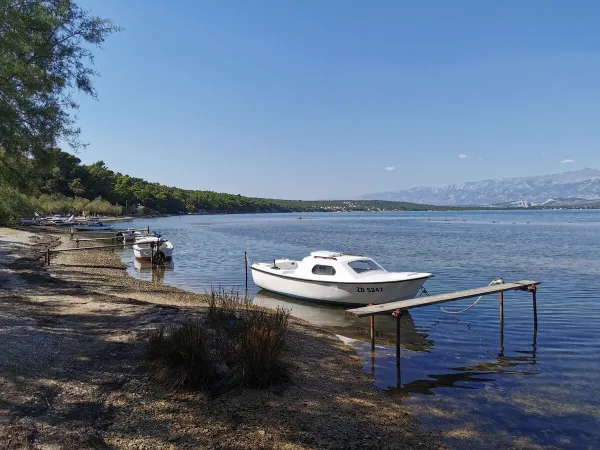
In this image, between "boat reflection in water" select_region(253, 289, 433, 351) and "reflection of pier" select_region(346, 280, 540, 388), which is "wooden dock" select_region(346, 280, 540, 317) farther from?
"boat reflection in water" select_region(253, 289, 433, 351)

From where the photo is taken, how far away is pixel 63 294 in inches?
591

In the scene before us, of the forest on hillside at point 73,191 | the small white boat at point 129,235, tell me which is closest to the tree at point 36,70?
the forest on hillside at point 73,191

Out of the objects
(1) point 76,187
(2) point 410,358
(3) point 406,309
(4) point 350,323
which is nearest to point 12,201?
(4) point 350,323

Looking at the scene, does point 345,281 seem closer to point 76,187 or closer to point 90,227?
point 90,227

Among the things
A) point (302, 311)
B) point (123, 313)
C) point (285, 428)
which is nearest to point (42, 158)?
point (123, 313)

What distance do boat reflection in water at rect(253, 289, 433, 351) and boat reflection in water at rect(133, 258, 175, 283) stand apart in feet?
30.8

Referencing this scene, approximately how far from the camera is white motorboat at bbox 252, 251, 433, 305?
54.4ft

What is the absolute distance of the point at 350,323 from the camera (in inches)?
604

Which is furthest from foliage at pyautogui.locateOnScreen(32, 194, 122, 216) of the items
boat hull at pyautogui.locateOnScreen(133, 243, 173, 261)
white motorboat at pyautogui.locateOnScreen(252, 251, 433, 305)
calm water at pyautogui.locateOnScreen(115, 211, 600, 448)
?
white motorboat at pyautogui.locateOnScreen(252, 251, 433, 305)

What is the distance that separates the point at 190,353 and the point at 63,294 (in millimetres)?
9827

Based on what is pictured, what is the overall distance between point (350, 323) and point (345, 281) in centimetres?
214

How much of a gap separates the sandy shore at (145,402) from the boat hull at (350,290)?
568 cm

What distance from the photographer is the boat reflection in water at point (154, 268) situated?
27039 mm

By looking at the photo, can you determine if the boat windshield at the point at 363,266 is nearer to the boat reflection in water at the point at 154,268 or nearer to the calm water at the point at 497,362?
the calm water at the point at 497,362
